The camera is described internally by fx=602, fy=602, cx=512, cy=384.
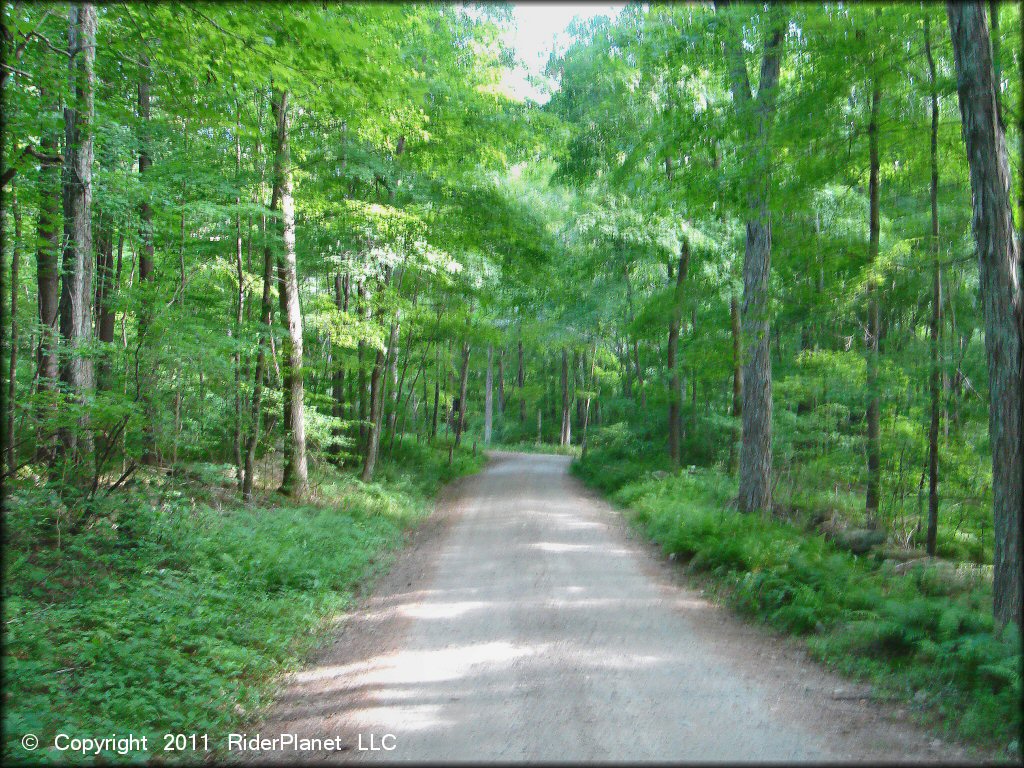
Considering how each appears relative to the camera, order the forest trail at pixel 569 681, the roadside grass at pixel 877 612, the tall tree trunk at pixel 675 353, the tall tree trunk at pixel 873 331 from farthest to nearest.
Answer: the tall tree trunk at pixel 675 353 → the tall tree trunk at pixel 873 331 → the roadside grass at pixel 877 612 → the forest trail at pixel 569 681

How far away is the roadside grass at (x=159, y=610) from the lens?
4.41 m

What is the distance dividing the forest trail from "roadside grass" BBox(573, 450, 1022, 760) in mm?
319

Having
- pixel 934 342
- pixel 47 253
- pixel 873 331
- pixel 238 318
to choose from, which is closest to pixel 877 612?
pixel 934 342

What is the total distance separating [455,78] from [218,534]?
10027 millimetres

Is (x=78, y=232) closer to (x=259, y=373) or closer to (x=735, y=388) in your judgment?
(x=259, y=373)

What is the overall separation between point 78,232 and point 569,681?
8157mm

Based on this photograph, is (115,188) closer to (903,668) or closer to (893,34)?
(893,34)

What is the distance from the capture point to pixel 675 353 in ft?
57.1

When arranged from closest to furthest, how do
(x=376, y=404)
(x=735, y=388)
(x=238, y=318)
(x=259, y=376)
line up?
(x=238, y=318), (x=259, y=376), (x=376, y=404), (x=735, y=388)

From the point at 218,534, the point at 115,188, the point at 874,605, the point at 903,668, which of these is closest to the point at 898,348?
the point at 874,605

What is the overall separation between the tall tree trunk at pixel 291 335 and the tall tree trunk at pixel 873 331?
9.53 metres

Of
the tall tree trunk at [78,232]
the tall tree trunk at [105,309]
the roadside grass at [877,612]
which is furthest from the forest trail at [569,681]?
the tall tree trunk at [105,309]

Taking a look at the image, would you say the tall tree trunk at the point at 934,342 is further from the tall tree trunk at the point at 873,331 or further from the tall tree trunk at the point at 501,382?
the tall tree trunk at the point at 501,382

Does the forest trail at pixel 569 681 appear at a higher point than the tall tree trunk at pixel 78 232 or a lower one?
lower
